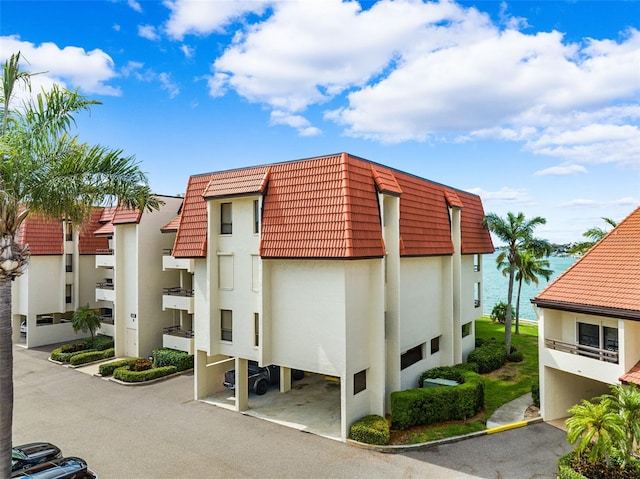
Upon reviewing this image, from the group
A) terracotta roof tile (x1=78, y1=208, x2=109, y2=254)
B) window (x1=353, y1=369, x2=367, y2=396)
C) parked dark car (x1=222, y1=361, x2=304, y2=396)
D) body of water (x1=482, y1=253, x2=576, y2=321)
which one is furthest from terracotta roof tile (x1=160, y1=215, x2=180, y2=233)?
body of water (x1=482, y1=253, x2=576, y2=321)

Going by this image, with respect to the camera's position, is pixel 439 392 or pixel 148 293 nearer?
pixel 439 392

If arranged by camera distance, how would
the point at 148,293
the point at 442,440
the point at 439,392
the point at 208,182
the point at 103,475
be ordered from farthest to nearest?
the point at 148,293 < the point at 208,182 < the point at 439,392 < the point at 442,440 < the point at 103,475

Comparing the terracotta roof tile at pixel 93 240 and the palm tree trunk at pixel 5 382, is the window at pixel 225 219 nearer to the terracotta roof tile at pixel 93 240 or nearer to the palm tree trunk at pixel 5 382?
the palm tree trunk at pixel 5 382

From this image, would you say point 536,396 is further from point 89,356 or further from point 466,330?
point 89,356

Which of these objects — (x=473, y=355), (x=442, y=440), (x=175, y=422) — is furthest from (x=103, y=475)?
(x=473, y=355)

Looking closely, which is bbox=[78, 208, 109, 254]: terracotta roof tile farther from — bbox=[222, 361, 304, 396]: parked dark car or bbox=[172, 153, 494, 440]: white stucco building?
bbox=[222, 361, 304, 396]: parked dark car

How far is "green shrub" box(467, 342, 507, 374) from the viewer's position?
25578mm

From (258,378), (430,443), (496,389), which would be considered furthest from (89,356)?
(496,389)

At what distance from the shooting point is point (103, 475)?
1419 cm

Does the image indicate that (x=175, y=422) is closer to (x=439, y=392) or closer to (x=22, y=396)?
(x=22, y=396)

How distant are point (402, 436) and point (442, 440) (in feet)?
5.24

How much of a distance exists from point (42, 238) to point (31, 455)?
26.0 metres

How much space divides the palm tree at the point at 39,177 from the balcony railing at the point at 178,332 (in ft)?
52.1

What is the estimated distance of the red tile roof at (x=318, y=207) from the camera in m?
17.1
